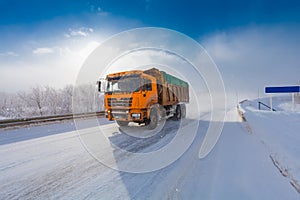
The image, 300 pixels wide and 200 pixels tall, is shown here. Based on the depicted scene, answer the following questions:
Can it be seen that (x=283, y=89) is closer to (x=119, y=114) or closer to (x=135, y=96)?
(x=135, y=96)

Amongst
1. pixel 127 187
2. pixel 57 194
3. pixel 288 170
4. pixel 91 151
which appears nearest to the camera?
pixel 57 194

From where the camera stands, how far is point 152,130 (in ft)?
23.5

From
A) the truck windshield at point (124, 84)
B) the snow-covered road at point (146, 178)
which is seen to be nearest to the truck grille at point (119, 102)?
the truck windshield at point (124, 84)

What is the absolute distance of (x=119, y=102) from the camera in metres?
6.72

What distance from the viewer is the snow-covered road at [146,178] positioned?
8.00ft

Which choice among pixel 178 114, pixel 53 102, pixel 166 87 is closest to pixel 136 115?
pixel 166 87

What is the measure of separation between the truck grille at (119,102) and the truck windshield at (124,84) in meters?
0.41

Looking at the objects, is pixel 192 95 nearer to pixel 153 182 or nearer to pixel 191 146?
pixel 191 146

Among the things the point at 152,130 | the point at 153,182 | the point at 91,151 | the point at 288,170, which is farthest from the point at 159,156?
the point at 152,130

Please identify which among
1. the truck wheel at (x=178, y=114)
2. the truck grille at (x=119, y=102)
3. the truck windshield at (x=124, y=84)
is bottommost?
the truck wheel at (x=178, y=114)

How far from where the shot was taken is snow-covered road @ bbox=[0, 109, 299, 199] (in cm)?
244

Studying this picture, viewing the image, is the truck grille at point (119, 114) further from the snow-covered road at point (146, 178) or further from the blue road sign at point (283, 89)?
the blue road sign at point (283, 89)

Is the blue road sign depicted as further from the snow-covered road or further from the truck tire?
the snow-covered road

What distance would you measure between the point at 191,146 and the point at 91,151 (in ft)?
10.0
